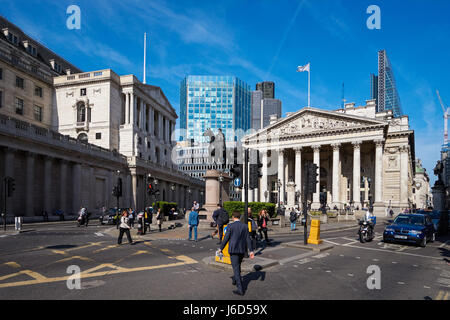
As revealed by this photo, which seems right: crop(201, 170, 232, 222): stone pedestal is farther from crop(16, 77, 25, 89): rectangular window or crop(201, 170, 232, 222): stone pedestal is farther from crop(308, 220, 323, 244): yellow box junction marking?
crop(16, 77, 25, 89): rectangular window

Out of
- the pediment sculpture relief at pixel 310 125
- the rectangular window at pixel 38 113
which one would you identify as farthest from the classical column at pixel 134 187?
the pediment sculpture relief at pixel 310 125

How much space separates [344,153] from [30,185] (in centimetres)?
5693

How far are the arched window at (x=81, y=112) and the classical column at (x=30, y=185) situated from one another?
22.9 metres

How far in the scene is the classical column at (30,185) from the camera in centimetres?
2977

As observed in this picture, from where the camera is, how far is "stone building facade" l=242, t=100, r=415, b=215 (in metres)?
53.2

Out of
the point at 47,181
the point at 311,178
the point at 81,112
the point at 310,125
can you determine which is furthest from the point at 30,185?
the point at 310,125

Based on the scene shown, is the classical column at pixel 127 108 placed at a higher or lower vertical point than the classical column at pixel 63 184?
higher

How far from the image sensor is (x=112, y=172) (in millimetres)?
43062

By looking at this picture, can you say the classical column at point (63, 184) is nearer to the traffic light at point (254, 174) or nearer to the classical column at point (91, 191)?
the classical column at point (91, 191)

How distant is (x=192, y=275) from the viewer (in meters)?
8.50

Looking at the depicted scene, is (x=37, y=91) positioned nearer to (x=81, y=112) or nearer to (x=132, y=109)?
(x=81, y=112)

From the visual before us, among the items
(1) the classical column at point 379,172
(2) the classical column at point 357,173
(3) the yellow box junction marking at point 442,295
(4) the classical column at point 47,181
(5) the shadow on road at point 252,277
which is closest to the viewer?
(3) the yellow box junction marking at point 442,295

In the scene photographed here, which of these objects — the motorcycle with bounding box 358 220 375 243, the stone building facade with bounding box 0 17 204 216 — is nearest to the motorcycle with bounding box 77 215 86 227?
the stone building facade with bounding box 0 17 204 216

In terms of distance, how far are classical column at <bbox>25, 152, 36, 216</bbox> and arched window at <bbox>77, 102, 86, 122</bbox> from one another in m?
22.9
